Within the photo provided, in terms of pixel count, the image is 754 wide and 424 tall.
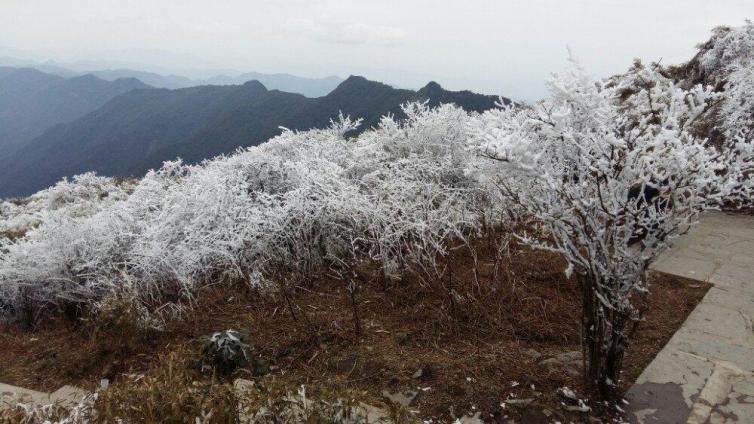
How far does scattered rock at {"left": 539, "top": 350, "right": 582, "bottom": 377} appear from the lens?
291 cm

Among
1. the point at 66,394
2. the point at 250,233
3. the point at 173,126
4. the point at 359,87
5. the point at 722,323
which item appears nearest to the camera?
the point at 66,394

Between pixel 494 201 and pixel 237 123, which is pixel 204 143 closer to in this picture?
pixel 237 123

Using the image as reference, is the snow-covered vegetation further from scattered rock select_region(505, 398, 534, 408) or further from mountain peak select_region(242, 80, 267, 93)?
mountain peak select_region(242, 80, 267, 93)

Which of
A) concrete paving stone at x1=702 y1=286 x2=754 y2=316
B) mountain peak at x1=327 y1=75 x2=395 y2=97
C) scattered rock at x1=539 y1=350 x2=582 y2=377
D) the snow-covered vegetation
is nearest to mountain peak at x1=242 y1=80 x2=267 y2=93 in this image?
mountain peak at x1=327 y1=75 x2=395 y2=97

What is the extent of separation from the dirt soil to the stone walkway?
0.38 feet

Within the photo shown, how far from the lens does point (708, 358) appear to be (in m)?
2.98

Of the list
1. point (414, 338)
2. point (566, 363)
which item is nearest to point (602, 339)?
point (566, 363)

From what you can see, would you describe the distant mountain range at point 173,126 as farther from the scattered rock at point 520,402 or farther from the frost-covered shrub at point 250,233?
the scattered rock at point 520,402

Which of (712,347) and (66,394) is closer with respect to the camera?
(712,347)

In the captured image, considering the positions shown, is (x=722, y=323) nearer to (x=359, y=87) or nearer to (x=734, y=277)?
(x=734, y=277)

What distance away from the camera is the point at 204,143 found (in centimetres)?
11881

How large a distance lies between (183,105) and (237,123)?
55.7 meters

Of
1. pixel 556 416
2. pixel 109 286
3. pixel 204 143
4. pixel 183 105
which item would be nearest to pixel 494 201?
pixel 556 416

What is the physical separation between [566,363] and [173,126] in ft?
558
